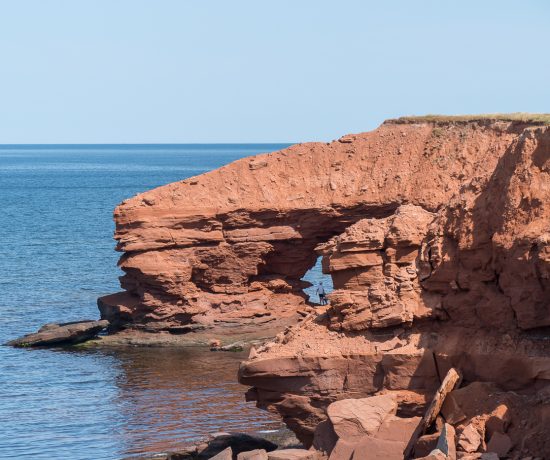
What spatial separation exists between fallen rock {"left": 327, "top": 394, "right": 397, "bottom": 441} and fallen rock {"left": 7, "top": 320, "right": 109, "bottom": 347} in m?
31.2

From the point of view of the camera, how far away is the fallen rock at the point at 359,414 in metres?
24.9

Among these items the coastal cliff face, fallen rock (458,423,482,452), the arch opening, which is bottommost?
the arch opening

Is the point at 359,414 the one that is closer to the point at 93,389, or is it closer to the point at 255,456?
the point at 255,456

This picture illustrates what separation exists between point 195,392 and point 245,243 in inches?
501

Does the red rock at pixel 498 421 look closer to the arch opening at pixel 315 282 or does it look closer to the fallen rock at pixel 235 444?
the fallen rock at pixel 235 444

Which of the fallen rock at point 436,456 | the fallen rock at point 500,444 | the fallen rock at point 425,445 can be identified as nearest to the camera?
the fallen rock at point 436,456

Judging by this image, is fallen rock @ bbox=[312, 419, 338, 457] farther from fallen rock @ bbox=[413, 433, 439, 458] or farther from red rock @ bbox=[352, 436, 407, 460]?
fallen rock @ bbox=[413, 433, 439, 458]

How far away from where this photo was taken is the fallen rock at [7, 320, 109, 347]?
5469 cm

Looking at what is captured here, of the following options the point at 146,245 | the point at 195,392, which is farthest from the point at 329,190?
the point at 195,392

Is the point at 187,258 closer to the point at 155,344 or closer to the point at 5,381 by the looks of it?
the point at 155,344

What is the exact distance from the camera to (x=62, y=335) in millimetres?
54844

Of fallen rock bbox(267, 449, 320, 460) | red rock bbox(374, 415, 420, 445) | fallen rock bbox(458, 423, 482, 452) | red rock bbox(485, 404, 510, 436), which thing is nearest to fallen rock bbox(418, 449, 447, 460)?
fallen rock bbox(458, 423, 482, 452)

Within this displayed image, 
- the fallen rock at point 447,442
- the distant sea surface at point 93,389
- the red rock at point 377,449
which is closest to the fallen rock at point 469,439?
the fallen rock at point 447,442

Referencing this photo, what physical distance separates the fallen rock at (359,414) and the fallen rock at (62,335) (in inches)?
1228
